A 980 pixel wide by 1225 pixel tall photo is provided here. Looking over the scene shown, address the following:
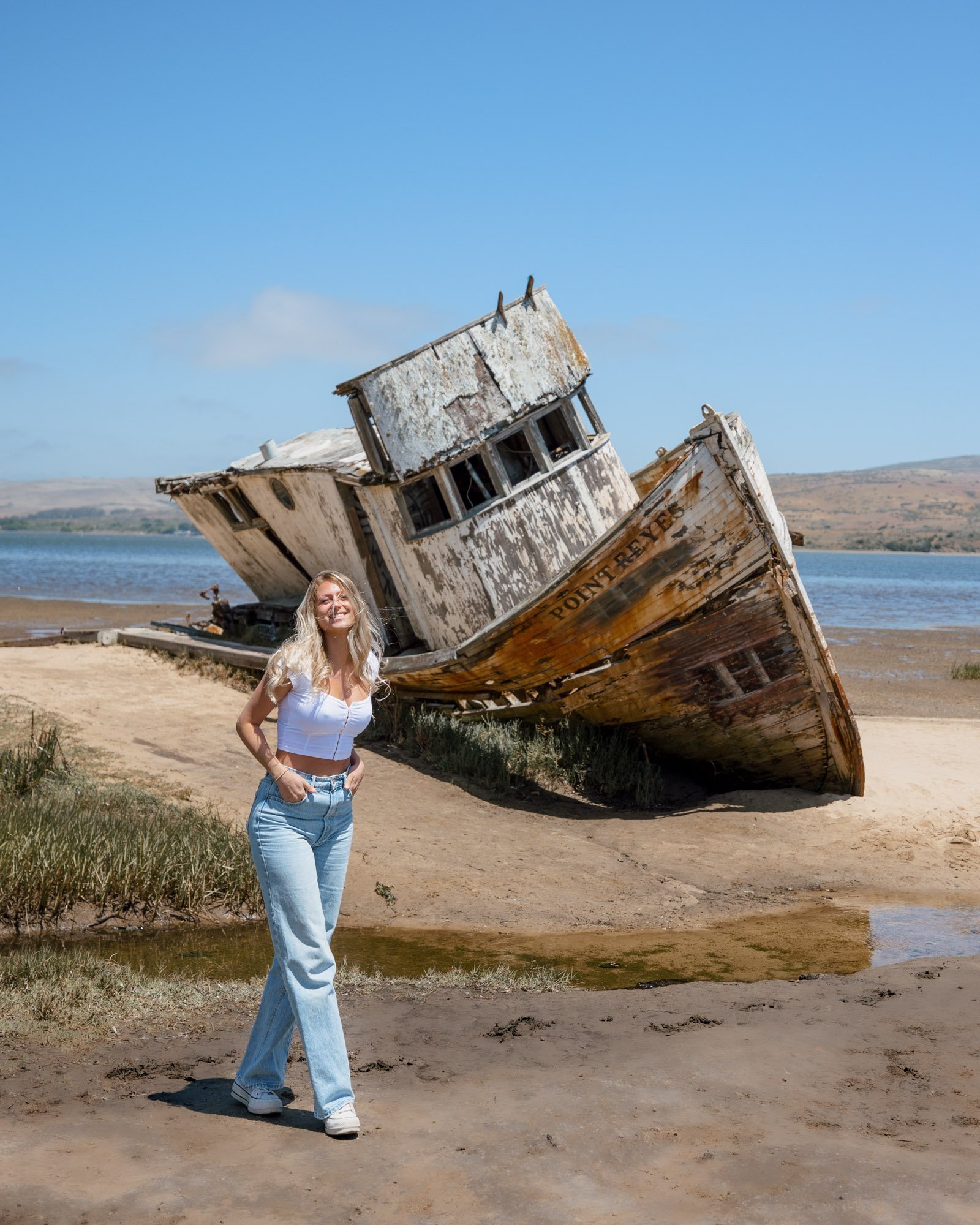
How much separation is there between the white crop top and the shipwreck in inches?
222

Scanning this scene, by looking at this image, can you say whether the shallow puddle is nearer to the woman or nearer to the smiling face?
the woman

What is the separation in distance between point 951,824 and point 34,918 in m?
6.96

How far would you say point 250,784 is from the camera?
31.3 feet

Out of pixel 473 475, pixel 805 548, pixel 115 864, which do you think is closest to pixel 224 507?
pixel 473 475

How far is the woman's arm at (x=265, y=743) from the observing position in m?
3.82

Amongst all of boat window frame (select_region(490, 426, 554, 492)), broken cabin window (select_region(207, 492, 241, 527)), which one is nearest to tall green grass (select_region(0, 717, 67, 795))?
boat window frame (select_region(490, 426, 554, 492))

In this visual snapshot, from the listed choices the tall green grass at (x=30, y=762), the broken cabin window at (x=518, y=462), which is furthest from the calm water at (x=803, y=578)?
the tall green grass at (x=30, y=762)

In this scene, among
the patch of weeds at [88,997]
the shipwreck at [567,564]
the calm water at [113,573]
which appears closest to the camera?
the patch of weeds at [88,997]

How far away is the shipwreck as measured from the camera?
936cm

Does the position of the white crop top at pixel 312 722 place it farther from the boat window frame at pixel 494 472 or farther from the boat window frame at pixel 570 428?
the boat window frame at pixel 570 428

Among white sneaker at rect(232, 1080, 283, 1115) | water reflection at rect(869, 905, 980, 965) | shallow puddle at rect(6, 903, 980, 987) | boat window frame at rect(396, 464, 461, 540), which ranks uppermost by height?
boat window frame at rect(396, 464, 461, 540)

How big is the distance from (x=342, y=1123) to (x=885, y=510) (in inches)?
4704

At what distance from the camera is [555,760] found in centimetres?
1028

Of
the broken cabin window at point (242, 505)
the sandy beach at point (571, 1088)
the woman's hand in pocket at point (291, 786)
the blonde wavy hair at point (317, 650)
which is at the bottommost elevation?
the sandy beach at point (571, 1088)
